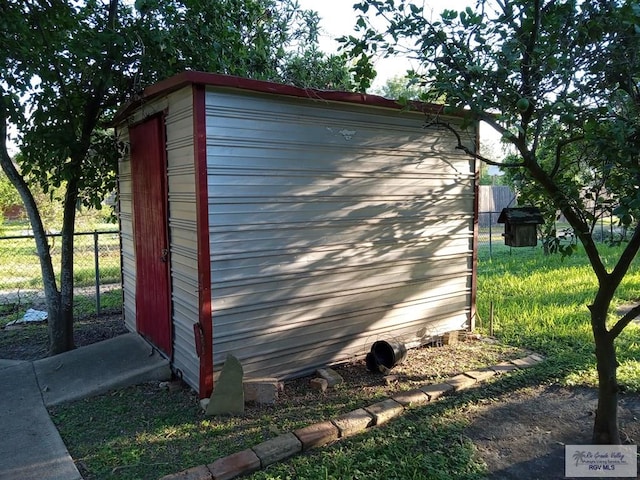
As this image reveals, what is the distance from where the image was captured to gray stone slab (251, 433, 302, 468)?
108 inches

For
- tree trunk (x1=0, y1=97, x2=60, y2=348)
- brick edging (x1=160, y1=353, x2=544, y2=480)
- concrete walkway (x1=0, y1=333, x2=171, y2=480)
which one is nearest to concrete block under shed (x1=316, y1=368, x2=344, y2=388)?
brick edging (x1=160, y1=353, x2=544, y2=480)

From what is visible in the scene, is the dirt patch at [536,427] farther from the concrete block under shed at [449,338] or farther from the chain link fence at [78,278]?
the chain link fence at [78,278]

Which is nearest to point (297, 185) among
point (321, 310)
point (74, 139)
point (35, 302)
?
point (321, 310)

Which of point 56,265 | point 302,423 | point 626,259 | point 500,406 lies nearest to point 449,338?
point 500,406

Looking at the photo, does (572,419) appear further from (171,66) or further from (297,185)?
(171,66)

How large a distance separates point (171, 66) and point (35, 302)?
464 cm

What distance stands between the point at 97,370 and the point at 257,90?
2.82 metres

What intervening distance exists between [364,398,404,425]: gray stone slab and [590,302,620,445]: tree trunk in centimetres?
128

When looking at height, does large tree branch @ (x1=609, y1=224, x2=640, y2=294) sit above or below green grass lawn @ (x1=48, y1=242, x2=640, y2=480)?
above

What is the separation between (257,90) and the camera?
348cm

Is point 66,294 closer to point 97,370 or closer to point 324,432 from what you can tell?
point 97,370

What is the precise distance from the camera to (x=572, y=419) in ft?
10.7

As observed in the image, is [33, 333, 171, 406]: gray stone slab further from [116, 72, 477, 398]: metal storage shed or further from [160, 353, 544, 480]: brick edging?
[160, 353, 544, 480]: brick edging

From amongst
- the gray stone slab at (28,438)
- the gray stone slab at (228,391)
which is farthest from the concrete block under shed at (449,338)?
the gray stone slab at (28,438)
